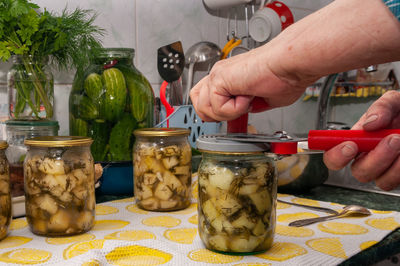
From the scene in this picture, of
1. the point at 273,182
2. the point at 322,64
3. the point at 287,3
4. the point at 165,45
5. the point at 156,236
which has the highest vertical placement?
the point at 287,3

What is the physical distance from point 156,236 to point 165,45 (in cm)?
77

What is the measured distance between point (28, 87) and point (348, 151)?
71 centimetres

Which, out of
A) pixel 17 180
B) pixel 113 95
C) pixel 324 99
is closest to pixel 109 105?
pixel 113 95

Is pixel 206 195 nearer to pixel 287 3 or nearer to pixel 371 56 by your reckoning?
pixel 371 56

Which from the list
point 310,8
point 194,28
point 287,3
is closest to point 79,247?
point 194,28

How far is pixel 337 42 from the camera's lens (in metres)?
0.49

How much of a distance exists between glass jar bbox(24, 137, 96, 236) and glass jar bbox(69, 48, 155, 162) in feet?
0.83

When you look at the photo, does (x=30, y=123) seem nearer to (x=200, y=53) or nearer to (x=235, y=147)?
(x=235, y=147)

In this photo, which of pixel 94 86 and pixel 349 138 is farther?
pixel 94 86

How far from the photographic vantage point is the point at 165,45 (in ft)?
4.31

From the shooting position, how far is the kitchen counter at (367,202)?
659mm

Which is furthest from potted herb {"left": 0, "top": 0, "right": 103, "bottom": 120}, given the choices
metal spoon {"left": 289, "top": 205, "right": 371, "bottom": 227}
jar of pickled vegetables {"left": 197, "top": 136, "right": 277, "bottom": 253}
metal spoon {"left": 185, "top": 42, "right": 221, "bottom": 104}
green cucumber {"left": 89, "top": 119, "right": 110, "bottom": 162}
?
metal spoon {"left": 289, "top": 205, "right": 371, "bottom": 227}

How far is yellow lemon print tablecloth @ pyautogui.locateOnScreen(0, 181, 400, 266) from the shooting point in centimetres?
60

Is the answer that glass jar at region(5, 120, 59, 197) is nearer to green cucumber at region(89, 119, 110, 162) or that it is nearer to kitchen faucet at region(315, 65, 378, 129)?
green cucumber at region(89, 119, 110, 162)
